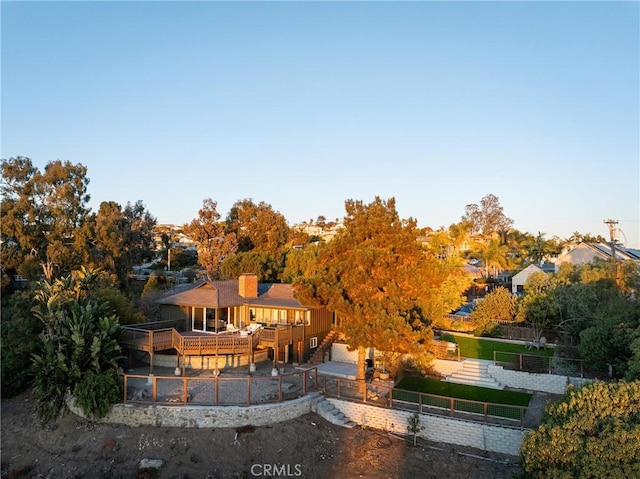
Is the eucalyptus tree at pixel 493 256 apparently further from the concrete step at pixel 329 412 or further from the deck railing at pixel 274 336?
the concrete step at pixel 329 412

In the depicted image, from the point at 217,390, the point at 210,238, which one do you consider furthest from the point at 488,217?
the point at 217,390

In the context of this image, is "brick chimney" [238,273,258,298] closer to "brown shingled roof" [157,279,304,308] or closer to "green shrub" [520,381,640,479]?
"brown shingled roof" [157,279,304,308]

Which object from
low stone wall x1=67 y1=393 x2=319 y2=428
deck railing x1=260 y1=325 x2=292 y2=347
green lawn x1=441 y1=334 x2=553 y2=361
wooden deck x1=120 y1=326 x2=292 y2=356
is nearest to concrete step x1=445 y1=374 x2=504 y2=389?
green lawn x1=441 y1=334 x2=553 y2=361

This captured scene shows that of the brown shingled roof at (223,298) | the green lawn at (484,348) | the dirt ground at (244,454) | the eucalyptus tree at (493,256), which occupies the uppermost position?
the eucalyptus tree at (493,256)

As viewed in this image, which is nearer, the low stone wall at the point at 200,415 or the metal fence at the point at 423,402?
the metal fence at the point at 423,402

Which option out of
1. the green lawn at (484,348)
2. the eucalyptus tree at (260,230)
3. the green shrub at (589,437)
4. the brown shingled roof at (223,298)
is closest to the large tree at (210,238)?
the eucalyptus tree at (260,230)

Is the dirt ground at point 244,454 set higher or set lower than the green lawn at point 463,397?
lower
